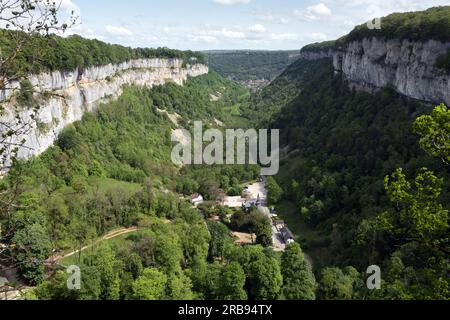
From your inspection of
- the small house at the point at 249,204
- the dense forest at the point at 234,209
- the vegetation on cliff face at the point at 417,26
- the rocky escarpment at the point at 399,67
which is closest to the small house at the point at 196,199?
the dense forest at the point at 234,209

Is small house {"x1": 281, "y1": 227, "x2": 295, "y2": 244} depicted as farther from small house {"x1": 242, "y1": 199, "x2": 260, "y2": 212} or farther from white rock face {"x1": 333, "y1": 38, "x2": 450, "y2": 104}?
white rock face {"x1": 333, "y1": 38, "x2": 450, "y2": 104}

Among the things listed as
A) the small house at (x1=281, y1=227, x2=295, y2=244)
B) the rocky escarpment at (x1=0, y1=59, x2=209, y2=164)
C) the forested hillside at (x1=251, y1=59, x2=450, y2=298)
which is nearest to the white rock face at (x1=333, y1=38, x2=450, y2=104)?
the forested hillside at (x1=251, y1=59, x2=450, y2=298)

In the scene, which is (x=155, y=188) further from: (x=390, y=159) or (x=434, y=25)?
(x=434, y=25)

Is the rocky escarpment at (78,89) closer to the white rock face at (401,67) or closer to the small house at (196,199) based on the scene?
the small house at (196,199)

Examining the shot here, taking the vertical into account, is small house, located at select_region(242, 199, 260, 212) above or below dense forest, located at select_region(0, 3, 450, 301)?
below

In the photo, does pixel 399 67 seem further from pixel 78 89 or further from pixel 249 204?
pixel 78 89

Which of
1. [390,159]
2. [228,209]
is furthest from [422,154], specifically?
[228,209]
